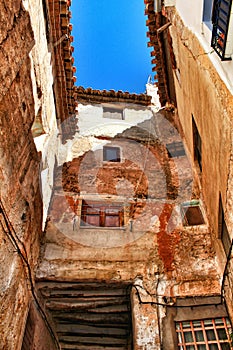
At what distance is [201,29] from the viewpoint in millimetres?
7504

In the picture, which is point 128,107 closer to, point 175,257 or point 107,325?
point 175,257

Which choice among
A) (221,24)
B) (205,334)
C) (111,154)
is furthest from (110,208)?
(221,24)

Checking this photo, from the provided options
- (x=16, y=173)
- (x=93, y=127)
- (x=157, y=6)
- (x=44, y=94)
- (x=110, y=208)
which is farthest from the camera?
(x=93, y=127)

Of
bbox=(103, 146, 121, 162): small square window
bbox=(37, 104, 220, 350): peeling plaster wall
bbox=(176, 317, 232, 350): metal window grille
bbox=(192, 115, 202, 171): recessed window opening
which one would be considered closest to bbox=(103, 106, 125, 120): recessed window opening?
bbox=(103, 146, 121, 162): small square window

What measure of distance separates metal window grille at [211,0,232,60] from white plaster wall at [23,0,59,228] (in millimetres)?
4352

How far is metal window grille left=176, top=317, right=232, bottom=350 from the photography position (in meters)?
7.34

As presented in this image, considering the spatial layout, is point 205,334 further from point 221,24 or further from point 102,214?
point 221,24

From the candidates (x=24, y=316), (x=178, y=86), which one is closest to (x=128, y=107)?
(x=178, y=86)

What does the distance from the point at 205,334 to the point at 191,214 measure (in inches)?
135

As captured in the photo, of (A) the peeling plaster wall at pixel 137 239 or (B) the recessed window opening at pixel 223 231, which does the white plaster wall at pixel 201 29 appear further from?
(A) the peeling plaster wall at pixel 137 239

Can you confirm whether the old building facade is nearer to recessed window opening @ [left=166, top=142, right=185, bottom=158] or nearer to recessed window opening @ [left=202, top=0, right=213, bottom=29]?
recessed window opening @ [left=202, top=0, right=213, bottom=29]

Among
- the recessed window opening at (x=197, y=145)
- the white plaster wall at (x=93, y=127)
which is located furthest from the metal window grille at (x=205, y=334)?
the white plaster wall at (x=93, y=127)

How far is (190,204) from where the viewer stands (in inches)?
404

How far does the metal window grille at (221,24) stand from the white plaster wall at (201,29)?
0.30 m
